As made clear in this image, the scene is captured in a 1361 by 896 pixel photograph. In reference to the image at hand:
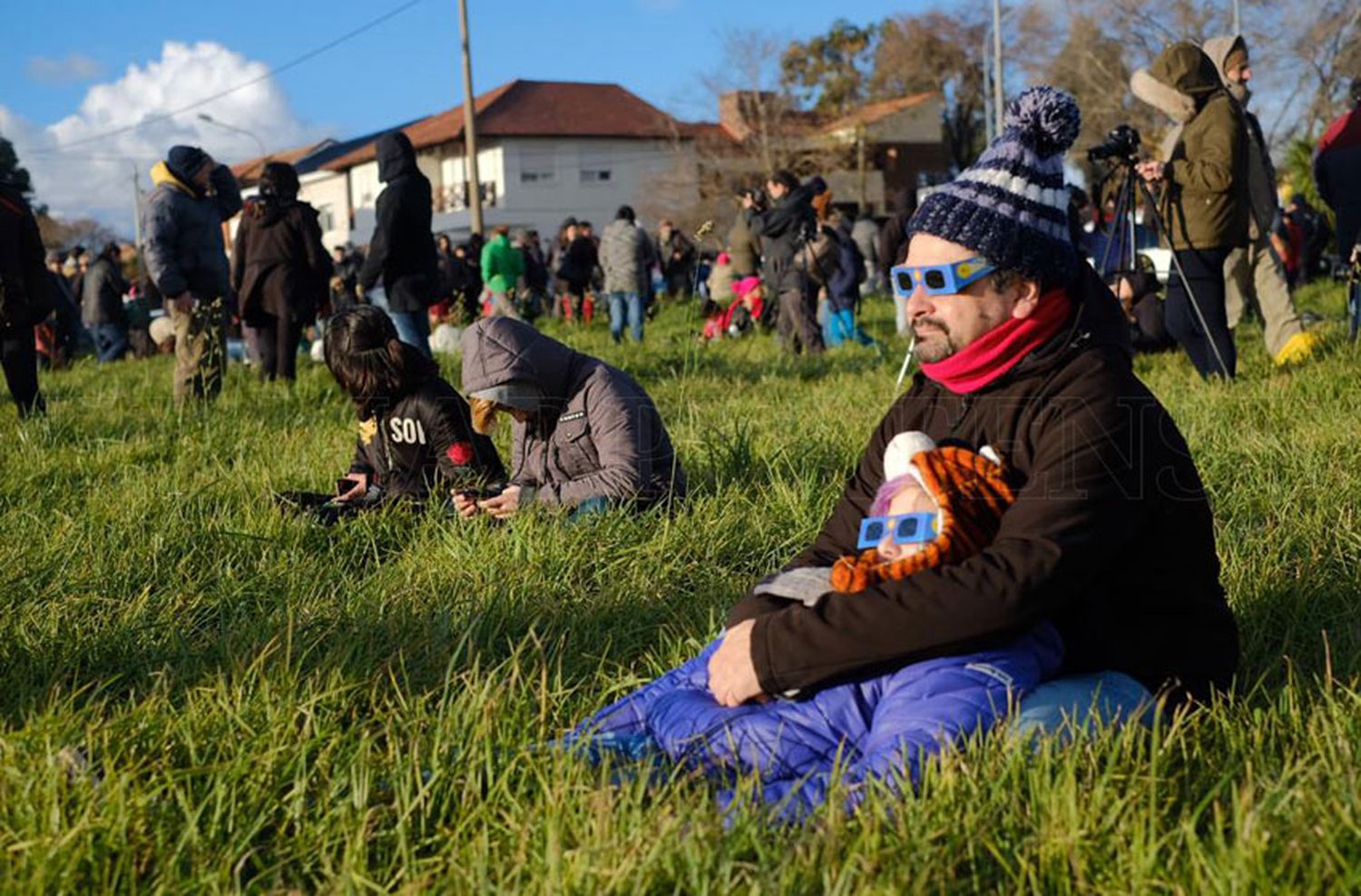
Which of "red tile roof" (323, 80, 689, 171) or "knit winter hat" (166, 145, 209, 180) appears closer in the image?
"knit winter hat" (166, 145, 209, 180)

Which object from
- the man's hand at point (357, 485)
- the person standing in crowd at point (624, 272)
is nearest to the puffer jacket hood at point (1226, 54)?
the man's hand at point (357, 485)

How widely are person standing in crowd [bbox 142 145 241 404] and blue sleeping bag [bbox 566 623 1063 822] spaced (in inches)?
264

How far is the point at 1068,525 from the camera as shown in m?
2.46

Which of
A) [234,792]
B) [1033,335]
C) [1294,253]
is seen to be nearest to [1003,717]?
[1033,335]

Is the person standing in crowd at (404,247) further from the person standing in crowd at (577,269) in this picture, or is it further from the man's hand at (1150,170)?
the person standing in crowd at (577,269)

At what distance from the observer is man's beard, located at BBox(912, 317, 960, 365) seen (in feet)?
8.79

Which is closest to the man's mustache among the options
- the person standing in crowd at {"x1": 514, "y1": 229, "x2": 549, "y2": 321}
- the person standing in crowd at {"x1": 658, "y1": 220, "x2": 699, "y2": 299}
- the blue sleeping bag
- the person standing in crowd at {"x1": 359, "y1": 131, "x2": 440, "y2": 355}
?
the blue sleeping bag

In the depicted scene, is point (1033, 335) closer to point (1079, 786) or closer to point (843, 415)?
point (1079, 786)

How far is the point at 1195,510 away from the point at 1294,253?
1522cm

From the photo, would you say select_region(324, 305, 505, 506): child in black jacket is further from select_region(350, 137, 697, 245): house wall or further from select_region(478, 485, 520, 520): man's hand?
select_region(350, 137, 697, 245): house wall

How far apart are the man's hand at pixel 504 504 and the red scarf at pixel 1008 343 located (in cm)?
234

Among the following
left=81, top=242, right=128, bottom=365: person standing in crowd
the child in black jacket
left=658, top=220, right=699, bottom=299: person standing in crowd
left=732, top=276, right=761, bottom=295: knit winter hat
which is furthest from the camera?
left=658, top=220, right=699, bottom=299: person standing in crowd

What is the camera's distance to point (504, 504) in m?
4.75

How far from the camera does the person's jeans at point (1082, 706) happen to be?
7.91ft
